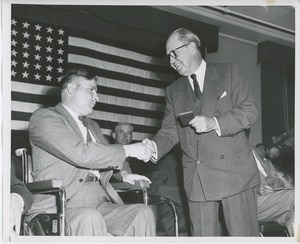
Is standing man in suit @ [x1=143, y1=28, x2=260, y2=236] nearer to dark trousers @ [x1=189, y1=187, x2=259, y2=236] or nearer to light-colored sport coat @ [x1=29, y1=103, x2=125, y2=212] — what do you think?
dark trousers @ [x1=189, y1=187, x2=259, y2=236]

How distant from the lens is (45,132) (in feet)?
7.79

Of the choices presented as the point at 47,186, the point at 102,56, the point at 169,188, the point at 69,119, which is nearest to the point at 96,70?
the point at 102,56

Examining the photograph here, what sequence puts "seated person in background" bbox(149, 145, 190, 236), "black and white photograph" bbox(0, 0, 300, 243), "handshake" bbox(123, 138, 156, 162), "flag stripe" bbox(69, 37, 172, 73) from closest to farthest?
1. "black and white photograph" bbox(0, 0, 300, 243)
2. "handshake" bbox(123, 138, 156, 162)
3. "seated person in background" bbox(149, 145, 190, 236)
4. "flag stripe" bbox(69, 37, 172, 73)

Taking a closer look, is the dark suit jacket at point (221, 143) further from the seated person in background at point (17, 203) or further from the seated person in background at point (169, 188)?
the seated person in background at point (169, 188)

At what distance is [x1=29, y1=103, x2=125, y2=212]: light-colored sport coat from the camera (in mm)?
2326

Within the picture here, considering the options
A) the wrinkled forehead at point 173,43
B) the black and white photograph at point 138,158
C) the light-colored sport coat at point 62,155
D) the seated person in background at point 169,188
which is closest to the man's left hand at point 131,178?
the black and white photograph at point 138,158

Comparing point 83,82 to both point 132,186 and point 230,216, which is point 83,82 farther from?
point 230,216

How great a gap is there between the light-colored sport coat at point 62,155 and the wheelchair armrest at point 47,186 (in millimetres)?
177

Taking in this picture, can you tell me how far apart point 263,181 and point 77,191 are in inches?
71.1

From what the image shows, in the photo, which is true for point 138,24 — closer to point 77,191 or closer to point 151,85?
point 151,85

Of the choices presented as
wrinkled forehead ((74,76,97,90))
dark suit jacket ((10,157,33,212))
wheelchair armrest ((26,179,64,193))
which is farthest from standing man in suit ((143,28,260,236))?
dark suit jacket ((10,157,33,212))

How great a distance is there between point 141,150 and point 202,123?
1.30 feet

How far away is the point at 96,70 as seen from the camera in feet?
16.9
